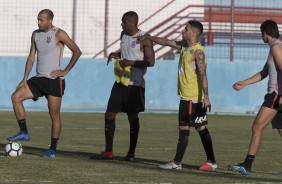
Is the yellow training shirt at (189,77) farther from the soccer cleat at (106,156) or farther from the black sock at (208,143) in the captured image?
the soccer cleat at (106,156)

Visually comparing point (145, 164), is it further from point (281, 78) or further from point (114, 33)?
point (114, 33)

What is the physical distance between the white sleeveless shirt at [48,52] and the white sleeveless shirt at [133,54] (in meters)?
0.88

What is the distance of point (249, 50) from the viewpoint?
31.2m

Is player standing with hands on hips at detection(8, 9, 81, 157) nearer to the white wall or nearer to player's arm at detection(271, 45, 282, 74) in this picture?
player's arm at detection(271, 45, 282, 74)

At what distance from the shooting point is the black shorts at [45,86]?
43.4 ft

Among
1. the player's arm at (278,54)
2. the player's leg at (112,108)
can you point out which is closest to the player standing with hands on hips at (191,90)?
the player's arm at (278,54)

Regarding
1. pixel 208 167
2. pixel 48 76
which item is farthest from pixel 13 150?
Answer: pixel 208 167

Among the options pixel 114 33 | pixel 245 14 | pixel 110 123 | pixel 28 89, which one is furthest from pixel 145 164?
pixel 245 14

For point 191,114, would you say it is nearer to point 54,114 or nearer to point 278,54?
point 278,54

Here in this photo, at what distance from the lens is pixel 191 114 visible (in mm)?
12078

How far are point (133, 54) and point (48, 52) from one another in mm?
1150

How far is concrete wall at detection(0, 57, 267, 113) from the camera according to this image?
27.9 meters

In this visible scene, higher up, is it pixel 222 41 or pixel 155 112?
pixel 222 41

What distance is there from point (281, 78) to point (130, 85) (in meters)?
2.64
